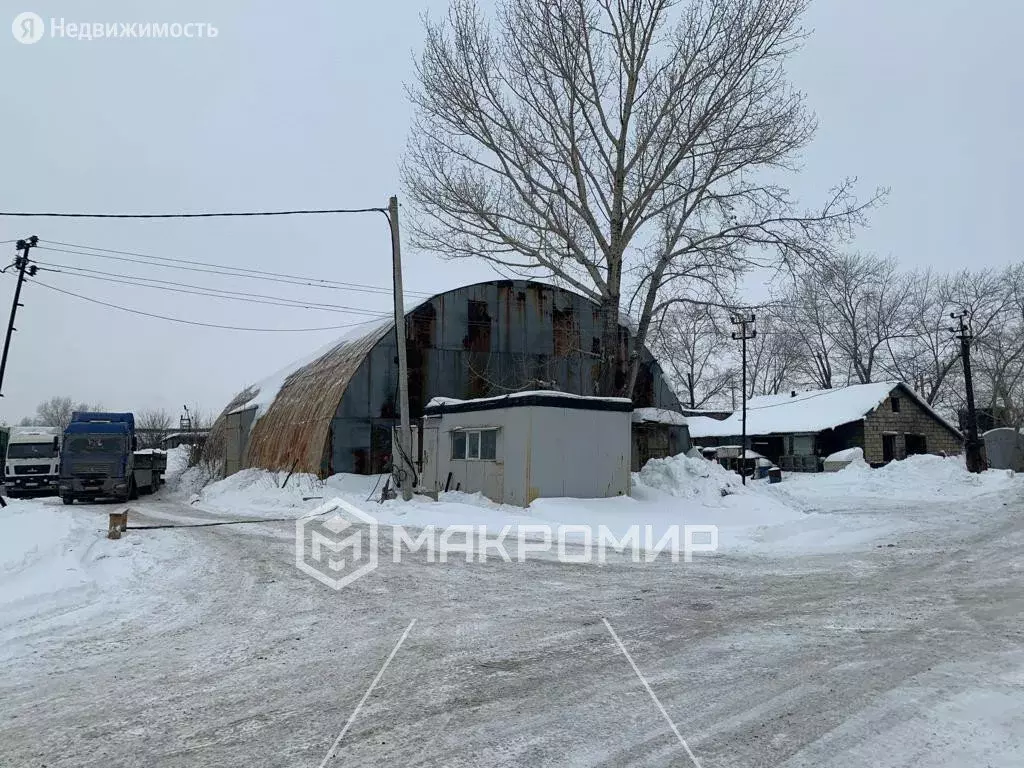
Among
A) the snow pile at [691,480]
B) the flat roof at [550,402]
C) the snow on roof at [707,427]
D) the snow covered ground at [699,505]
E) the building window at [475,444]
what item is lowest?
the snow covered ground at [699,505]

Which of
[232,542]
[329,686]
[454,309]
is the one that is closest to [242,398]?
[454,309]

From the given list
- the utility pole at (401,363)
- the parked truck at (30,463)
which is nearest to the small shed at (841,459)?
the utility pole at (401,363)

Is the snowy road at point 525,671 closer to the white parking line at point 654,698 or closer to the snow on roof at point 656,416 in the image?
the white parking line at point 654,698

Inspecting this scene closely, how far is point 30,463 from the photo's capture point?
32250 millimetres

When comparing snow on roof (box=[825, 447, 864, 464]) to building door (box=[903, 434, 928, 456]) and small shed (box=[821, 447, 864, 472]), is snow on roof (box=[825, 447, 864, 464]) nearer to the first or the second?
small shed (box=[821, 447, 864, 472])

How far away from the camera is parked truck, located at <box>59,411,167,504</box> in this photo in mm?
28750

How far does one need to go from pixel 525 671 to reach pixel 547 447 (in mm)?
12568

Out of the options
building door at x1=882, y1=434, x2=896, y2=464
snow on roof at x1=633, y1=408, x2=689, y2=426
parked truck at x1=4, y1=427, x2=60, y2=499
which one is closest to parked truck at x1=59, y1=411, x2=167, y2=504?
parked truck at x1=4, y1=427, x2=60, y2=499

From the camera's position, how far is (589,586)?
8.95 meters

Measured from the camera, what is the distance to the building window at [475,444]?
63.4 ft

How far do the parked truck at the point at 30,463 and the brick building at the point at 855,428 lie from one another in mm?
39356

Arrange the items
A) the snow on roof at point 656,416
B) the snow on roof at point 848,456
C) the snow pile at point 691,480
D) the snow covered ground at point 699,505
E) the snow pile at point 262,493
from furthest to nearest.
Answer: the snow on roof at point 848,456 < the snow on roof at point 656,416 < the snow pile at point 262,493 < the snow pile at point 691,480 < the snow covered ground at point 699,505

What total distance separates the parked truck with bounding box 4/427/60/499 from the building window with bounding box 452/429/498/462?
21052 millimetres

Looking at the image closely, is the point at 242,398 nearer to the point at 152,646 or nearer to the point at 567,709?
the point at 152,646
